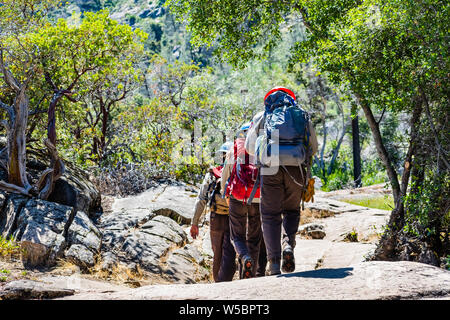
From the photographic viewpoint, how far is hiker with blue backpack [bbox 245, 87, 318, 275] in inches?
172

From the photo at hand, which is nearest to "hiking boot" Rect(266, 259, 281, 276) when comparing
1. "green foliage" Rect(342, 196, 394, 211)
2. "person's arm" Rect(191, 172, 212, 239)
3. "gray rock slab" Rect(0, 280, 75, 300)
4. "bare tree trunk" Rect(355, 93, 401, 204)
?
"person's arm" Rect(191, 172, 212, 239)

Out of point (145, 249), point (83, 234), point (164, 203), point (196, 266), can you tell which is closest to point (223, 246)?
point (145, 249)

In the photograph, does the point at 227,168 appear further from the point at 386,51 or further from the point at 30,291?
the point at 386,51

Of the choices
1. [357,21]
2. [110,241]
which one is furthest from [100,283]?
[357,21]

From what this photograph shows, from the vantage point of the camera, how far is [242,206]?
5.18 metres

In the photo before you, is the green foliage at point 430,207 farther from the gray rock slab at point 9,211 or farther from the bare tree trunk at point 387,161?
the gray rock slab at point 9,211

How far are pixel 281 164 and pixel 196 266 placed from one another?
347cm

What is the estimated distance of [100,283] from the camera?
5.36 m

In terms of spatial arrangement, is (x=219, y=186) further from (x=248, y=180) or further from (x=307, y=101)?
(x=307, y=101)

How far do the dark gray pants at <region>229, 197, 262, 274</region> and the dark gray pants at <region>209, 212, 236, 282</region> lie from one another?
13.6 inches

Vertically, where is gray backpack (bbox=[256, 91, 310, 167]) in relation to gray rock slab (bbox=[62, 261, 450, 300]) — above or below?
above

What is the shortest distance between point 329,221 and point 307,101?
1929 centimetres

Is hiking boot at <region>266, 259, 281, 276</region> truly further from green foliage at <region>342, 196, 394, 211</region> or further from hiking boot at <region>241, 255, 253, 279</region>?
green foliage at <region>342, 196, 394, 211</region>
